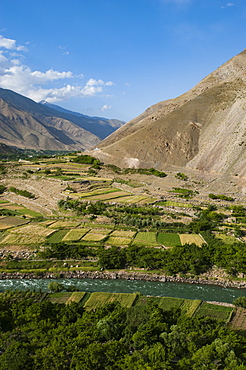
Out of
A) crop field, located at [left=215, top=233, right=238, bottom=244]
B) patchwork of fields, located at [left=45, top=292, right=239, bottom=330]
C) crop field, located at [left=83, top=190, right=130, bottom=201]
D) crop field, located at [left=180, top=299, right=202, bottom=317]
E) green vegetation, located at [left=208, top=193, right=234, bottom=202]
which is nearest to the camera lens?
patchwork of fields, located at [left=45, top=292, right=239, bottom=330]

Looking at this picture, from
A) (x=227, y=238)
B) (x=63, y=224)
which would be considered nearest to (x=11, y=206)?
(x=63, y=224)

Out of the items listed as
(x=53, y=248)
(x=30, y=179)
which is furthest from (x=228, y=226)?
(x=30, y=179)

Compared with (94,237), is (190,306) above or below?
below

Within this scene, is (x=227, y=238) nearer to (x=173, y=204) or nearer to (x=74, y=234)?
(x=173, y=204)

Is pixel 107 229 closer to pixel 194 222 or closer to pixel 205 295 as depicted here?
pixel 194 222

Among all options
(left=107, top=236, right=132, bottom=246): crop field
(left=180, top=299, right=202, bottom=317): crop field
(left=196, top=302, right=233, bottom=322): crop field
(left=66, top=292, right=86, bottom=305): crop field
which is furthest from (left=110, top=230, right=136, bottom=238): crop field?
(left=196, top=302, right=233, bottom=322): crop field

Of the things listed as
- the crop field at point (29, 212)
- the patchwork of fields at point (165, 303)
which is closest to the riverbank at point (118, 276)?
the patchwork of fields at point (165, 303)

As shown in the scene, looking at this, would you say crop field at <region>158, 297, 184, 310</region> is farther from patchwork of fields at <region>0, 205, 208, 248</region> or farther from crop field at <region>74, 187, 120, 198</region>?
crop field at <region>74, 187, 120, 198</region>
